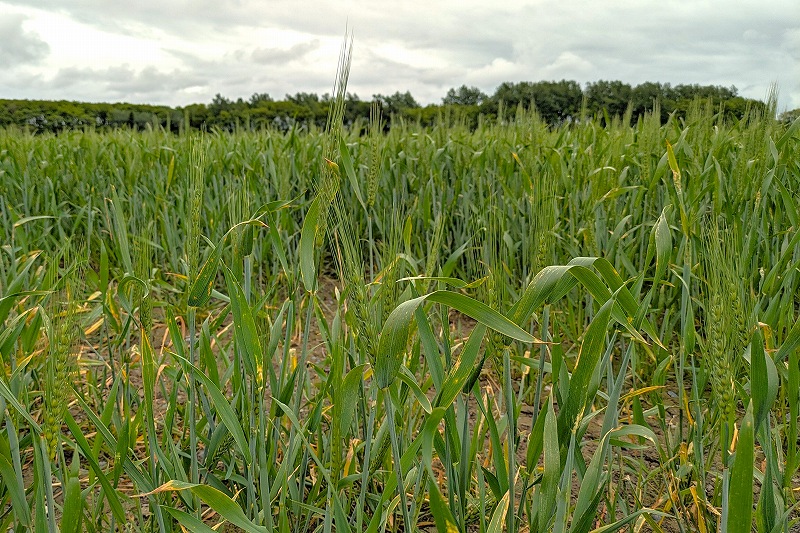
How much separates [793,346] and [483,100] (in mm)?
9063

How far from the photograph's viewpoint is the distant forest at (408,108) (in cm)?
411

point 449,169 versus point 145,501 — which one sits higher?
point 449,169

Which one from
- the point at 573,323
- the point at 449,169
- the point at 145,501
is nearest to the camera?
the point at 145,501

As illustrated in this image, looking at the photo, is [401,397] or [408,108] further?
[408,108]

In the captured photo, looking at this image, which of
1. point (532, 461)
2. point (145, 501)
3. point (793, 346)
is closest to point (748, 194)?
point (793, 346)

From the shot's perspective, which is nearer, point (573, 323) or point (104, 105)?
point (573, 323)

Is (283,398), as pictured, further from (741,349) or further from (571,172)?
(571,172)

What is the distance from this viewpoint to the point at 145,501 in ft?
4.97

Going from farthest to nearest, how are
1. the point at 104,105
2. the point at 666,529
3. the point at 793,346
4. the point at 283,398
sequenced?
the point at 104,105
the point at 666,529
the point at 283,398
the point at 793,346

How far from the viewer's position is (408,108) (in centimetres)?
1290

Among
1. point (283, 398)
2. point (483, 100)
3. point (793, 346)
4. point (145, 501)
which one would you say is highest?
point (483, 100)

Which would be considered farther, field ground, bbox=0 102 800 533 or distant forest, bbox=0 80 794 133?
distant forest, bbox=0 80 794 133

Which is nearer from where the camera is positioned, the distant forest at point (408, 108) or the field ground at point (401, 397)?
the field ground at point (401, 397)

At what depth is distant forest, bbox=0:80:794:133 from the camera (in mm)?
4113
